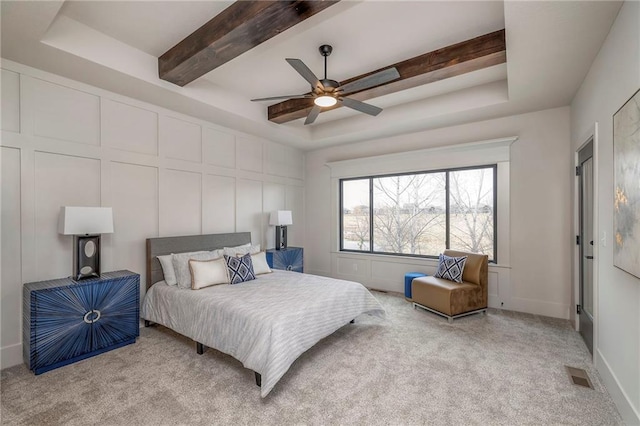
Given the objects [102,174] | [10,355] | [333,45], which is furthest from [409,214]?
[10,355]

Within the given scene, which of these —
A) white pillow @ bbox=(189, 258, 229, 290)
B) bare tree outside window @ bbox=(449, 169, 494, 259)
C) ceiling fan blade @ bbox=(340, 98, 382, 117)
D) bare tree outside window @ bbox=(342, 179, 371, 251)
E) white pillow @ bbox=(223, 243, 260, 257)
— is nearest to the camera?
ceiling fan blade @ bbox=(340, 98, 382, 117)

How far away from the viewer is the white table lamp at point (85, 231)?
2.84 m

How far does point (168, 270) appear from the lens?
3.57m

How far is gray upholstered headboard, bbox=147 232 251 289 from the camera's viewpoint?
145 inches

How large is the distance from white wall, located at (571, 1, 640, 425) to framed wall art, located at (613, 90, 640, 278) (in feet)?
0.35

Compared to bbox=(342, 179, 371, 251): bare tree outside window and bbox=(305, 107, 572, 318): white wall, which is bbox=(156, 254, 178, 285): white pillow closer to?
bbox=(342, 179, 371, 251): bare tree outside window

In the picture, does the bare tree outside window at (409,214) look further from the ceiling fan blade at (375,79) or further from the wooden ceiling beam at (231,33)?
the wooden ceiling beam at (231,33)

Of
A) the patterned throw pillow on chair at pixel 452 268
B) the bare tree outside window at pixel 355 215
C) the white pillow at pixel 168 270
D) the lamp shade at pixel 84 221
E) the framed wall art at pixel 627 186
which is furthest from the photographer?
the bare tree outside window at pixel 355 215

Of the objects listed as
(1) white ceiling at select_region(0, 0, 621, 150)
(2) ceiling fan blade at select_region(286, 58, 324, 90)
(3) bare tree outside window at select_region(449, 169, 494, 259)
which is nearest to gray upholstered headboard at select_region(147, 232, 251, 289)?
(1) white ceiling at select_region(0, 0, 621, 150)

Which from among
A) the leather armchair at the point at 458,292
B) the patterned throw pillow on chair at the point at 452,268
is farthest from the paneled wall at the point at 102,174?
the patterned throw pillow on chair at the point at 452,268

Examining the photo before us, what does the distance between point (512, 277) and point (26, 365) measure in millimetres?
5680

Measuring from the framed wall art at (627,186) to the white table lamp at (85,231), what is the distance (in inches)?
167

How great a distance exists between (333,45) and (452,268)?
320 centimetres

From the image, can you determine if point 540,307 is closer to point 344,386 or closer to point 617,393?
point 617,393
